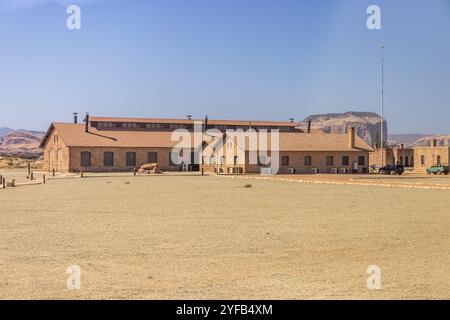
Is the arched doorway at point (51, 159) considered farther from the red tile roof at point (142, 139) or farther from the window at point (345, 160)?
the window at point (345, 160)

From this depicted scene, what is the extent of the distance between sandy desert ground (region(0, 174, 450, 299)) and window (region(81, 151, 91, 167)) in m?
39.1

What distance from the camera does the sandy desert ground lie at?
29.8ft

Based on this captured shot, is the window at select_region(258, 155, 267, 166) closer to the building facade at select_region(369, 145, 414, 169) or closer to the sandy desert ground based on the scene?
the building facade at select_region(369, 145, 414, 169)

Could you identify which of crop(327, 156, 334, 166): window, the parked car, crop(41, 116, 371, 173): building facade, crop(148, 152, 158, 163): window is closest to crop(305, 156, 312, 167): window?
crop(41, 116, 371, 173): building facade

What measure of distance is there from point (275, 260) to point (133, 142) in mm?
54644

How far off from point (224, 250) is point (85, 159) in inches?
1998

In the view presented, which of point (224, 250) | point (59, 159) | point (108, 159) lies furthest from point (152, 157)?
point (224, 250)

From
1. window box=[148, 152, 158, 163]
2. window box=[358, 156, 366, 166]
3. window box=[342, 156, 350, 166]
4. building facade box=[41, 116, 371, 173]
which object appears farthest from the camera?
window box=[358, 156, 366, 166]

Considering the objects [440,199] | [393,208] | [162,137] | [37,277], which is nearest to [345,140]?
[162,137]

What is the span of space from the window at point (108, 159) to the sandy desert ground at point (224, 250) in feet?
131

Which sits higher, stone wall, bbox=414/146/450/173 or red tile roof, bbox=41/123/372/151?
red tile roof, bbox=41/123/372/151

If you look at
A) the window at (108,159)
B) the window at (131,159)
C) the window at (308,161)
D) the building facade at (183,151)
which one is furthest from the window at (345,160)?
the window at (108,159)

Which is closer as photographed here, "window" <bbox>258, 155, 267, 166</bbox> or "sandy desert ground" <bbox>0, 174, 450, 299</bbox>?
"sandy desert ground" <bbox>0, 174, 450, 299</bbox>
